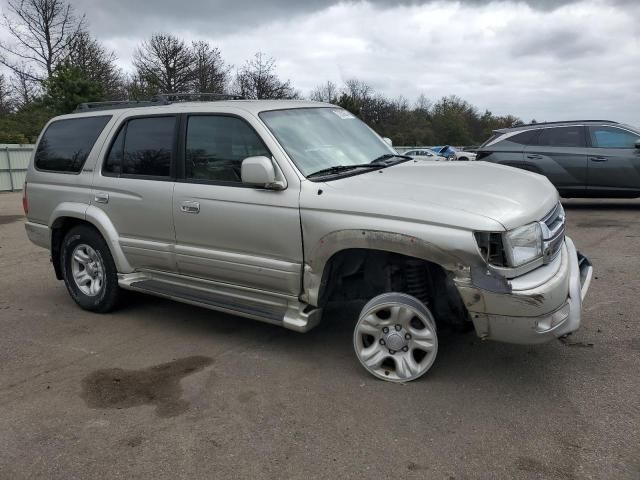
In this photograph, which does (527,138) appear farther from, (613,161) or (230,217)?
(230,217)

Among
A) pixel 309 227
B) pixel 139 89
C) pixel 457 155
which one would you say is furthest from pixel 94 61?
pixel 309 227

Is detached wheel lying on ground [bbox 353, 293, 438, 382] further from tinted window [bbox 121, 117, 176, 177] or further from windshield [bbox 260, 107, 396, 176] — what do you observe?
tinted window [bbox 121, 117, 176, 177]

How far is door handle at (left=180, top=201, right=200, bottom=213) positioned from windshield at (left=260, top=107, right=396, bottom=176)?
2.73ft

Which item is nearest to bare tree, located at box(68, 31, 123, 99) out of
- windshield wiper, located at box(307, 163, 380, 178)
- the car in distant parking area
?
the car in distant parking area

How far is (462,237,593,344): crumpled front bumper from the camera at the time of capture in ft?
10.2

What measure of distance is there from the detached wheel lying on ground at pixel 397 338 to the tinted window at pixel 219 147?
140 cm

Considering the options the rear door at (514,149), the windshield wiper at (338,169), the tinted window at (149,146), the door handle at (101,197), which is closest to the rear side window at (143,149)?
the tinted window at (149,146)

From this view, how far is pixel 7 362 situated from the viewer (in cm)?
416

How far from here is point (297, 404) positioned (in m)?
3.36

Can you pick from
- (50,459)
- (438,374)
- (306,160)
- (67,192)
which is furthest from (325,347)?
(67,192)

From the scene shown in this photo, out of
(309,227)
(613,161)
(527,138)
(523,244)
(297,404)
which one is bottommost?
(297,404)

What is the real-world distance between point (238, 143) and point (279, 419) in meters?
2.06

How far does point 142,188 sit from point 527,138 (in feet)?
27.3

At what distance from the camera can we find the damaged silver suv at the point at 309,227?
3.20m
